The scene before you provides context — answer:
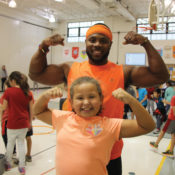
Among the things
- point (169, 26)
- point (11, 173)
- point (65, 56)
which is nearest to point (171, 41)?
point (169, 26)

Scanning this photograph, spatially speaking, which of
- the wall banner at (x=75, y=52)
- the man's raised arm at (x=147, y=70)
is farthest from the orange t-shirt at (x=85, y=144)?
the wall banner at (x=75, y=52)

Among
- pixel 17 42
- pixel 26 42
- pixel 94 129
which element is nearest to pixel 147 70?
pixel 94 129

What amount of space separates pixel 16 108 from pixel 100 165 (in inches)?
93.6

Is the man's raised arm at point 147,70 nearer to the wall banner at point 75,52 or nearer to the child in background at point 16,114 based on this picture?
the child in background at point 16,114

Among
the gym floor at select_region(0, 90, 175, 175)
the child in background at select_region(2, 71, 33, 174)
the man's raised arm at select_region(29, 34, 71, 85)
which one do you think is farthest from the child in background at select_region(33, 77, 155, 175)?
the gym floor at select_region(0, 90, 175, 175)

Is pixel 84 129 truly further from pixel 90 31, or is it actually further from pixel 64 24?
pixel 64 24

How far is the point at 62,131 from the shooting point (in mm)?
1487

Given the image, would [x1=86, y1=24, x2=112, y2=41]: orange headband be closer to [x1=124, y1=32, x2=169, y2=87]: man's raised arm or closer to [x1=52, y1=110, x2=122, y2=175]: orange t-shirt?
[x1=124, y1=32, x2=169, y2=87]: man's raised arm

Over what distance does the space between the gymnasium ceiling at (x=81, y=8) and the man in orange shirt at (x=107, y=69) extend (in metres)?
10.2

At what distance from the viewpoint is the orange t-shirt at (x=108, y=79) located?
1.59 meters

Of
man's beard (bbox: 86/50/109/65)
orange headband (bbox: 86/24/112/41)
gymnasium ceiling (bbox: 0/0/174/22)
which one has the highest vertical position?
gymnasium ceiling (bbox: 0/0/174/22)

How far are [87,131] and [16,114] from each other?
2.31 meters

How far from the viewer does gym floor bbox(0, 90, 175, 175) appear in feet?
12.0

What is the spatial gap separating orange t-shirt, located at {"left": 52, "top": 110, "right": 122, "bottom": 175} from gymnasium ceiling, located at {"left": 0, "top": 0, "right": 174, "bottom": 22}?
10.7 m
